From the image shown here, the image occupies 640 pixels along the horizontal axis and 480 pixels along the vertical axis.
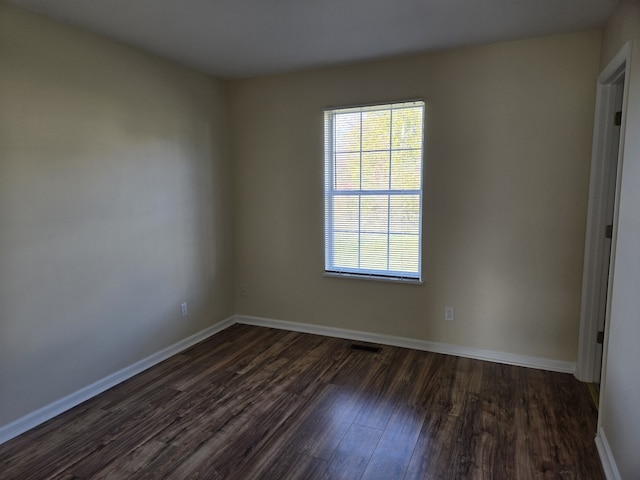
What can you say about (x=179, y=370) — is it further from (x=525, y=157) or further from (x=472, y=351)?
(x=525, y=157)

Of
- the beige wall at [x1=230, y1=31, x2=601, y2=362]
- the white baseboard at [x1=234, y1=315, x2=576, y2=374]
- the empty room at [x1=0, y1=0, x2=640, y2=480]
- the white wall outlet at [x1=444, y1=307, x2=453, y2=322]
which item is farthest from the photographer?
the white wall outlet at [x1=444, y1=307, x2=453, y2=322]

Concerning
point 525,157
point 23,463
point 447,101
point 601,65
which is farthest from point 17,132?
point 601,65

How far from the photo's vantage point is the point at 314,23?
2.62 m

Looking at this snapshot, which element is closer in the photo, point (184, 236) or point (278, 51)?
point (278, 51)

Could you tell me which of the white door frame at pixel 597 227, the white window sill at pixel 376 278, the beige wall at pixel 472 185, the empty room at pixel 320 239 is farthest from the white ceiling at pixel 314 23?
the white window sill at pixel 376 278

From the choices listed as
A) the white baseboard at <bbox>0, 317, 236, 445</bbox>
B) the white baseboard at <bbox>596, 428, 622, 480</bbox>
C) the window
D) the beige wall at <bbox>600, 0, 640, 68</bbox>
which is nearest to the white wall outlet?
the window

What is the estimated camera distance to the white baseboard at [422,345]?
313 cm

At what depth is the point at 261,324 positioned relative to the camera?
4227 millimetres

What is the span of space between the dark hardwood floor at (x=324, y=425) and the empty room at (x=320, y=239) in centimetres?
2

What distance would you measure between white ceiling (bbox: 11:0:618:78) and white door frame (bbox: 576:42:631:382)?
540mm

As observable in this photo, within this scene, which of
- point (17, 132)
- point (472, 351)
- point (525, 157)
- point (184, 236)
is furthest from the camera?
point (184, 236)

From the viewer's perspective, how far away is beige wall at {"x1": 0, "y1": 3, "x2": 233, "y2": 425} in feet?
7.69

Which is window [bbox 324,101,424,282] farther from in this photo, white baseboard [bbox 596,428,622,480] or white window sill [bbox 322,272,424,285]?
white baseboard [bbox 596,428,622,480]

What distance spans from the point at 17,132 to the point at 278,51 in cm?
186
